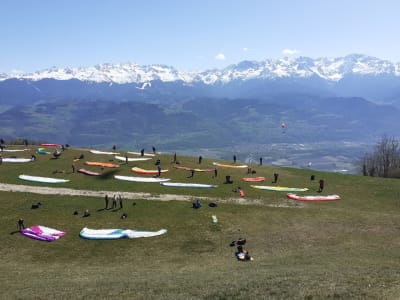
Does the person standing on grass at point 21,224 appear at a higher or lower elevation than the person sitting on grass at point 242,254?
higher

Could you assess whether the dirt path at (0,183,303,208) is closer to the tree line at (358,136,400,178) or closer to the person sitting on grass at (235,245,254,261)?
the person sitting on grass at (235,245,254,261)

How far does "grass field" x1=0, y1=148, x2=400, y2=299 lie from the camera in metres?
30.0

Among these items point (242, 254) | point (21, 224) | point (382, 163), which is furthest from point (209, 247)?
point (382, 163)

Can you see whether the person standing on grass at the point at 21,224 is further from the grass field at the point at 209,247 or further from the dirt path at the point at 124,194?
the dirt path at the point at 124,194

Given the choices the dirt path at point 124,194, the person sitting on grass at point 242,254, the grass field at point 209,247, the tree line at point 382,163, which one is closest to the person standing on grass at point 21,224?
the grass field at point 209,247

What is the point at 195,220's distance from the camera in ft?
182

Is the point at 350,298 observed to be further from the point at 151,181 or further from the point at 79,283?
the point at 151,181

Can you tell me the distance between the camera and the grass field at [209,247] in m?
30.0

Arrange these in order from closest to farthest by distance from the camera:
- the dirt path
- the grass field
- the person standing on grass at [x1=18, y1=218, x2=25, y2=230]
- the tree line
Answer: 1. the grass field
2. the person standing on grass at [x1=18, y1=218, x2=25, y2=230]
3. the dirt path
4. the tree line

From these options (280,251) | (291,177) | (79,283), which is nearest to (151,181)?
(291,177)

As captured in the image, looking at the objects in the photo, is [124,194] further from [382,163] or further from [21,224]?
[382,163]

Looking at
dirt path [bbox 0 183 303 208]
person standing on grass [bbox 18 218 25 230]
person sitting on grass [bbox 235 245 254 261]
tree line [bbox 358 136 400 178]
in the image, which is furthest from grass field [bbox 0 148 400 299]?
tree line [bbox 358 136 400 178]

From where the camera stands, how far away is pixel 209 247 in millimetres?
46906

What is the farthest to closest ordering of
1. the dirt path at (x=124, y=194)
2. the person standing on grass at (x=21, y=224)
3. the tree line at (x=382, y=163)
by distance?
the tree line at (x=382, y=163), the dirt path at (x=124, y=194), the person standing on grass at (x=21, y=224)
